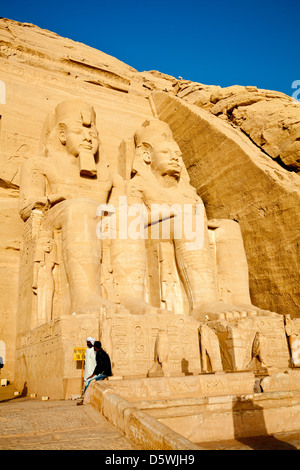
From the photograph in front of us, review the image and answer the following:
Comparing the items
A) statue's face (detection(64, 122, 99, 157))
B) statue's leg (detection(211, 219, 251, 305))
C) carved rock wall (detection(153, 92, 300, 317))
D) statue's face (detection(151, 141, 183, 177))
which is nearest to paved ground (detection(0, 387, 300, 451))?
statue's leg (detection(211, 219, 251, 305))

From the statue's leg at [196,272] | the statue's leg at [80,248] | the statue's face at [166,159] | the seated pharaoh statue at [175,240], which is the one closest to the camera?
the statue's leg at [80,248]

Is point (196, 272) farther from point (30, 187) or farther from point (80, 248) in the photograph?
→ point (30, 187)

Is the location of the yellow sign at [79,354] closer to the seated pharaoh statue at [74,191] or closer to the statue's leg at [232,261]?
the seated pharaoh statue at [74,191]

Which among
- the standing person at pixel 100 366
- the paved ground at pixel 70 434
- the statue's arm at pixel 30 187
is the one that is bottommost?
the paved ground at pixel 70 434

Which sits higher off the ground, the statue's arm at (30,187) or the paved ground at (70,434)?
the statue's arm at (30,187)

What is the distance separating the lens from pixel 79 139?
586 centimetres

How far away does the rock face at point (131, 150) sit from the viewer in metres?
5.36

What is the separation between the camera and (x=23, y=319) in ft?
16.9

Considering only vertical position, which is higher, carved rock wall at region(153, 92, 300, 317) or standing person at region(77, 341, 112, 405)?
carved rock wall at region(153, 92, 300, 317)

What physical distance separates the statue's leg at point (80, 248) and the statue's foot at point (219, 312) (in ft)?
4.17

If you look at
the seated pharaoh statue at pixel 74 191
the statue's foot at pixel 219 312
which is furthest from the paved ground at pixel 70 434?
the statue's foot at pixel 219 312

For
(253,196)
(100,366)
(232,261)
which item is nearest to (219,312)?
(232,261)

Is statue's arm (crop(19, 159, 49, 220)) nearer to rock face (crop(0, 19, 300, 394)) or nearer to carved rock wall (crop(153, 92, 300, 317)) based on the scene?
rock face (crop(0, 19, 300, 394))

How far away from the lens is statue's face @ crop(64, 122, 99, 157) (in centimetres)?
583
